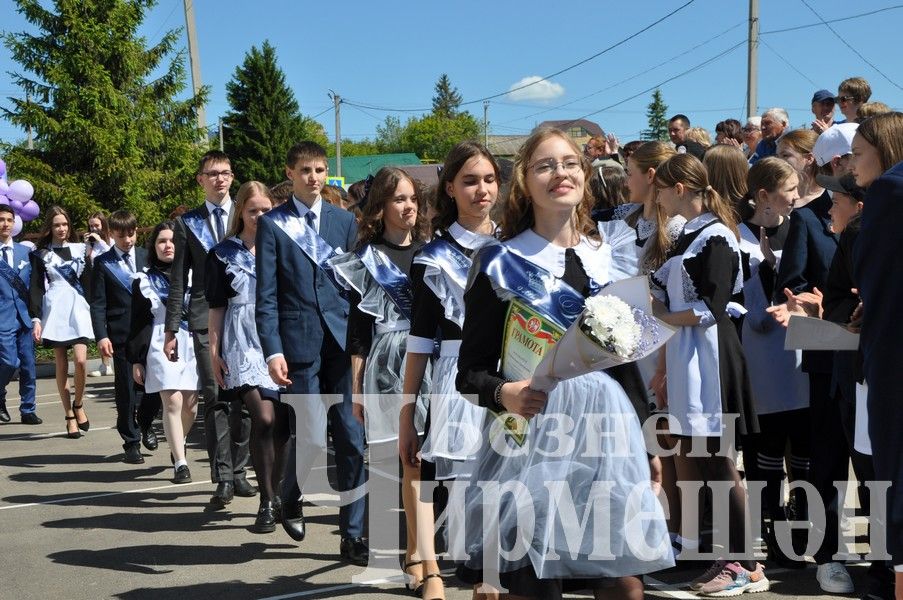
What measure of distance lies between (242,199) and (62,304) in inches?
215

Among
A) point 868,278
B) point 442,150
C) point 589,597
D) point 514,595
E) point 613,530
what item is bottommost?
point 589,597

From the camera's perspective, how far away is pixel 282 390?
662 cm

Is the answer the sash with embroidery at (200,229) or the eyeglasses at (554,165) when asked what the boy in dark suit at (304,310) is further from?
the eyeglasses at (554,165)

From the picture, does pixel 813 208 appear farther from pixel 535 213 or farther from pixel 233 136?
pixel 233 136

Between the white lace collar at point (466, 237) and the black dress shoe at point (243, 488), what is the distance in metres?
3.73

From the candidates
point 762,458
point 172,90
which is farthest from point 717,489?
point 172,90

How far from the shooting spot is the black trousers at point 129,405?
916 cm

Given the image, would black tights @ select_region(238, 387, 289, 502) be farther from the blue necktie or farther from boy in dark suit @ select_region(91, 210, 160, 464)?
boy in dark suit @ select_region(91, 210, 160, 464)

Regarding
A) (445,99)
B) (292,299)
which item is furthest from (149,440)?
(445,99)

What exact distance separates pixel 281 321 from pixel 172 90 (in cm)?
3039

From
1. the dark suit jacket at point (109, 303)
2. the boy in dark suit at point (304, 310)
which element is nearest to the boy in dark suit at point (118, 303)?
the dark suit jacket at point (109, 303)

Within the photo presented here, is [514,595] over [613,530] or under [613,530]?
under

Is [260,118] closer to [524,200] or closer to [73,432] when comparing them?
[73,432]

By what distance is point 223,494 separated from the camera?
736 centimetres
